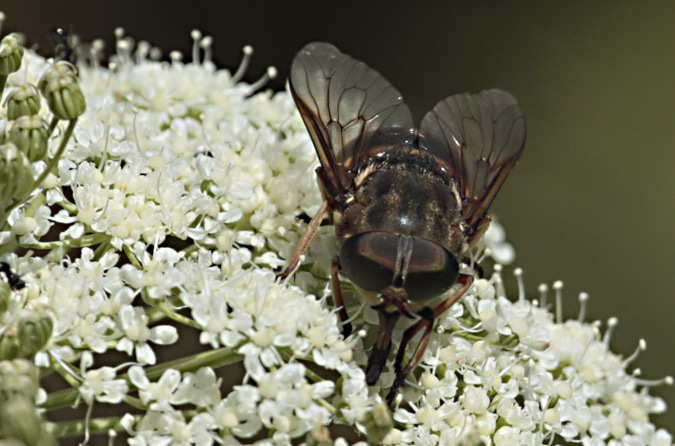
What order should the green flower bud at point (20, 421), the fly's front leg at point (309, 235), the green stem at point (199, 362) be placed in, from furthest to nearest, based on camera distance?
the fly's front leg at point (309, 235) → the green stem at point (199, 362) → the green flower bud at point (20, 421)

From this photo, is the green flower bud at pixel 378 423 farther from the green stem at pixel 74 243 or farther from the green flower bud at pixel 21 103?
the green flower bud at pixel 21 103

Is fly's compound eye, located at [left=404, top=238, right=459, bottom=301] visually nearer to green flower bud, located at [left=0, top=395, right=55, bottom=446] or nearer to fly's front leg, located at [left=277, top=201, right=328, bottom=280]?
fly's front leg, located at [left=277, top=201, right=328, bottom=280]

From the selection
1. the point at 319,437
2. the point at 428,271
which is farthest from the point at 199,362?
the point at 428,271

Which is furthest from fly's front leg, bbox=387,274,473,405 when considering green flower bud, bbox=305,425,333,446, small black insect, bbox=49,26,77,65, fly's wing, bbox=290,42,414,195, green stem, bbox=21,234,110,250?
small black insect, bbox=49,26,77,65

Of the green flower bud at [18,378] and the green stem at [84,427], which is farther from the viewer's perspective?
the green stem at [84,427]

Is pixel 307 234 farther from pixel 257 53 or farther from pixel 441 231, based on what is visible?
pixel 257 53

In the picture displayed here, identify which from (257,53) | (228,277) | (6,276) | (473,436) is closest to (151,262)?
(228,277)

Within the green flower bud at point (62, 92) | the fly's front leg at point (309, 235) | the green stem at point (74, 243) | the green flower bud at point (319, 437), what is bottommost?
the green flower bud at point (319, 437)

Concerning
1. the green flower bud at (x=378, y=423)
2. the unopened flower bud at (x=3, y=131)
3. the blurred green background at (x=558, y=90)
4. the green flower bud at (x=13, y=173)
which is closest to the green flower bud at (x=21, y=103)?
the unopened flower bud at (x=3, y=131)
